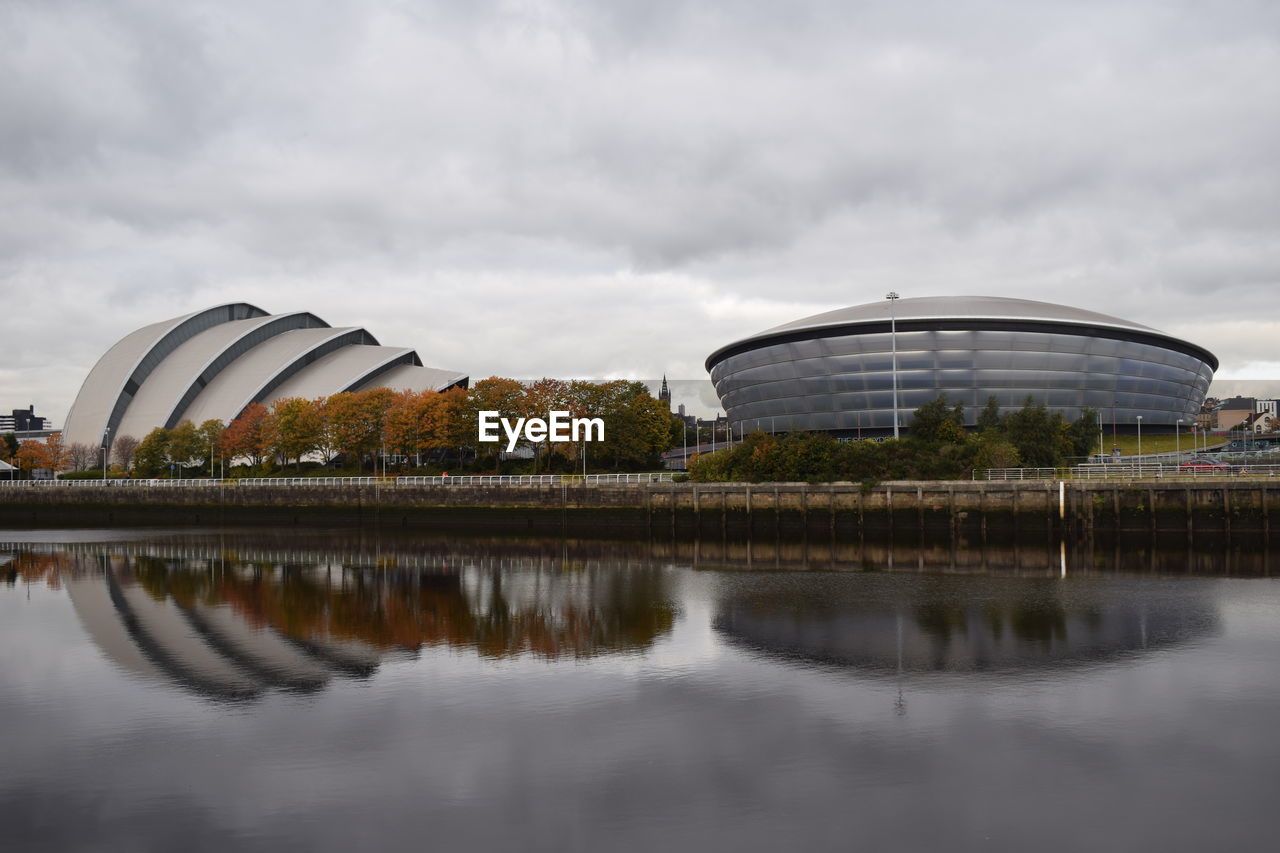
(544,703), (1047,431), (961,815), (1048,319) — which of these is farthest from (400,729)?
(1048,319)

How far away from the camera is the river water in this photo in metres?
11.6

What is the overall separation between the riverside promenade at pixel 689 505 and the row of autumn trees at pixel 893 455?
5.12 ft

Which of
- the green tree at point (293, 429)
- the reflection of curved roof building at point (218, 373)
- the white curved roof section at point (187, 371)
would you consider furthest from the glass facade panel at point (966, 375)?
the white curved roof section at point (187, 371)

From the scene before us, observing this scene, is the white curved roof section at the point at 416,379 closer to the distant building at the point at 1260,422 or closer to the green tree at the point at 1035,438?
the green tree at the point at 1035,438

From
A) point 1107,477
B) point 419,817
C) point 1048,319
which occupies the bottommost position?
point 419,817

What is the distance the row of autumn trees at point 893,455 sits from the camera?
4744 centimetres

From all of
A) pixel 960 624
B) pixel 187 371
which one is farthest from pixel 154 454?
pixel 960 624

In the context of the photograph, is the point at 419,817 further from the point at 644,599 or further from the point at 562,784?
the point at 644,599

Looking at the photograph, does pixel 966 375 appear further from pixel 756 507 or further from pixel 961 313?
pixel 756 507

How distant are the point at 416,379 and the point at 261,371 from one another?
49.8 feet

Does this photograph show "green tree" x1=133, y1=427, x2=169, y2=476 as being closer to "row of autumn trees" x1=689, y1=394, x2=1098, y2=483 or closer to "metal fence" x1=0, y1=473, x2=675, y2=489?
"metal fence" x1=0, y1=473, x2=675, y2=489

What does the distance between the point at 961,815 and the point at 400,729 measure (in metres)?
8.63

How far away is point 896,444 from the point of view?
4934 centimetres

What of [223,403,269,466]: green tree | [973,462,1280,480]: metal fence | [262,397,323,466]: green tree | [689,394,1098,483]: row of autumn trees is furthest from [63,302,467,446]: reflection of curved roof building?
[973,462,1280,480]: metal fence
